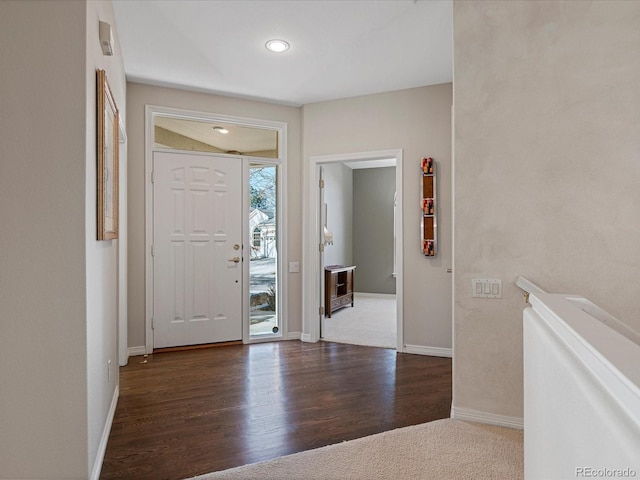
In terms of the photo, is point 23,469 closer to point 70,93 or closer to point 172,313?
point 70,93

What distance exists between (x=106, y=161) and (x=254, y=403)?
1834mm

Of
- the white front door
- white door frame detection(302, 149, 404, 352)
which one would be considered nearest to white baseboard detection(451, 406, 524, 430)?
white door frame detection(302, 149, 404, 352)

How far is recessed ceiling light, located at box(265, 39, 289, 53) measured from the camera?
313cm

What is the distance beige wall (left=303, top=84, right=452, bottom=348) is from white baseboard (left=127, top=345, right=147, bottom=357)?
2.65m

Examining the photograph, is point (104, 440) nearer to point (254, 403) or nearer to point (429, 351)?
point (254, 403)

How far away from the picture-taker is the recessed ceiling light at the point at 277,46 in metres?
3.13

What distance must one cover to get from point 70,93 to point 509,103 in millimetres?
2263

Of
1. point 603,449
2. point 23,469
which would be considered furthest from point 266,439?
point 603,449

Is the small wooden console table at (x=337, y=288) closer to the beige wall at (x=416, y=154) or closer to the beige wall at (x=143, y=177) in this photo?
the beige wall at (x=143, y=177)

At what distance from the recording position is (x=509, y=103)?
7.61 ft

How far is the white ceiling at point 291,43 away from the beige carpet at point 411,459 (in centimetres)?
270

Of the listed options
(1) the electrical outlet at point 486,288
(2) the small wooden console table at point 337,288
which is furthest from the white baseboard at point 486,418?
(2) the small wooden console table at point 337,288

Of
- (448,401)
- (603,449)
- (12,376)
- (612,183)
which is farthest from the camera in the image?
(448,401)

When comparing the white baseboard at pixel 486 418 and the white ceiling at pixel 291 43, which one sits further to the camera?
the white ceiling at pixel 291 43
